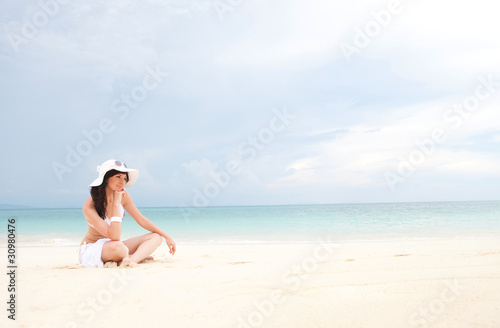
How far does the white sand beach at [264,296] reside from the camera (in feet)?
9.23

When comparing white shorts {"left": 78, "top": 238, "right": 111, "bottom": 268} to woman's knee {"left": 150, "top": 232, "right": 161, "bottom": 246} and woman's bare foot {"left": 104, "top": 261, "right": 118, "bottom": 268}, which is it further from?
woman's knee {"left": 150, "top": 232, "right": 161, "bottom": 246}

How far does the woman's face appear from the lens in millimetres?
4820

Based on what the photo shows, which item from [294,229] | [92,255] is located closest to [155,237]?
[92,255]

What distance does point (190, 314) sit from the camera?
9.62ft

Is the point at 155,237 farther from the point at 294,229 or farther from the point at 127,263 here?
the point at 294,229

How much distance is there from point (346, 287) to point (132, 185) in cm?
312

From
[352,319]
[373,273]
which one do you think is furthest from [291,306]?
[373,273]

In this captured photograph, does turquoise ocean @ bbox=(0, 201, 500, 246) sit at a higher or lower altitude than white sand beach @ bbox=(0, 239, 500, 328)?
higher

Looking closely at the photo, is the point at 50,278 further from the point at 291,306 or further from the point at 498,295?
the point at 498,295
